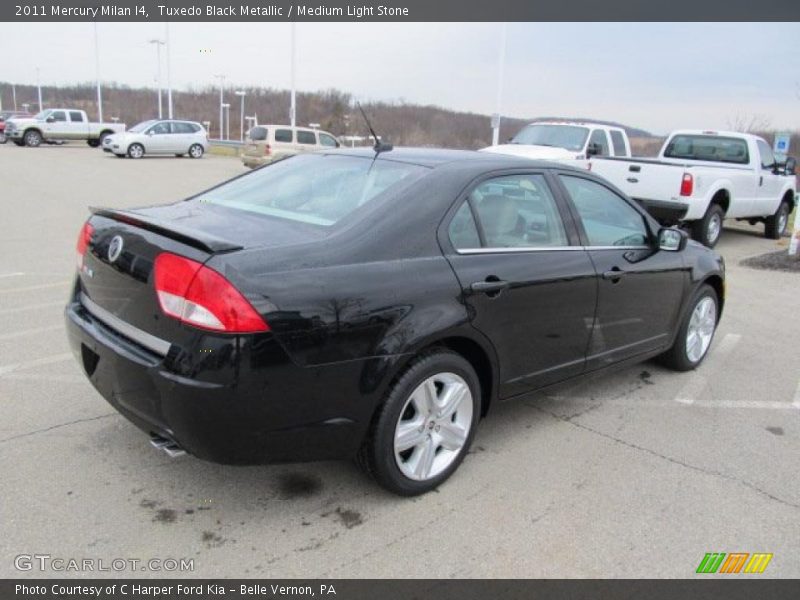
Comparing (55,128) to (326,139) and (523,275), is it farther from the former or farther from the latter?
(523,275)

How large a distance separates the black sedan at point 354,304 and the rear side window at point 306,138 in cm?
2167

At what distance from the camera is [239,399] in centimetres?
259

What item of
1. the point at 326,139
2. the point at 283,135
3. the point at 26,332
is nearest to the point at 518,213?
the point at 26,332

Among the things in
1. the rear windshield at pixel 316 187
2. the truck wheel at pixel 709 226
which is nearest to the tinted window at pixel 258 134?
the truck wheel at pixel 709 226

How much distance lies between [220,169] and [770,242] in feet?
61.6

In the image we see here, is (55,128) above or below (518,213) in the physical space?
below

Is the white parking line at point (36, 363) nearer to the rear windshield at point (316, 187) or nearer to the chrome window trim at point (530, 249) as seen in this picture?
the rear windshield at point (316, 187)

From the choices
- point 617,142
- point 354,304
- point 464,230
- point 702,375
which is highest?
point 617,142

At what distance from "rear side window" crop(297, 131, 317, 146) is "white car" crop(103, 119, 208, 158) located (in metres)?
8.47

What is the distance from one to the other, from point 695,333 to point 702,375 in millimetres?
330

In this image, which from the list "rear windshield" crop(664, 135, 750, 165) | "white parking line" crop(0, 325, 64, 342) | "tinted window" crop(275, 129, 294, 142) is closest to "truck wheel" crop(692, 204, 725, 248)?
"rear windshield" crop(664, 135, 750, 165)

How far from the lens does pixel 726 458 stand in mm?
3830

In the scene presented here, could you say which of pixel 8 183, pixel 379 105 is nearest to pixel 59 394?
pixel 8 183

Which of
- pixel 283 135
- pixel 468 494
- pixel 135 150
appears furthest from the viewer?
pixel 135 150
